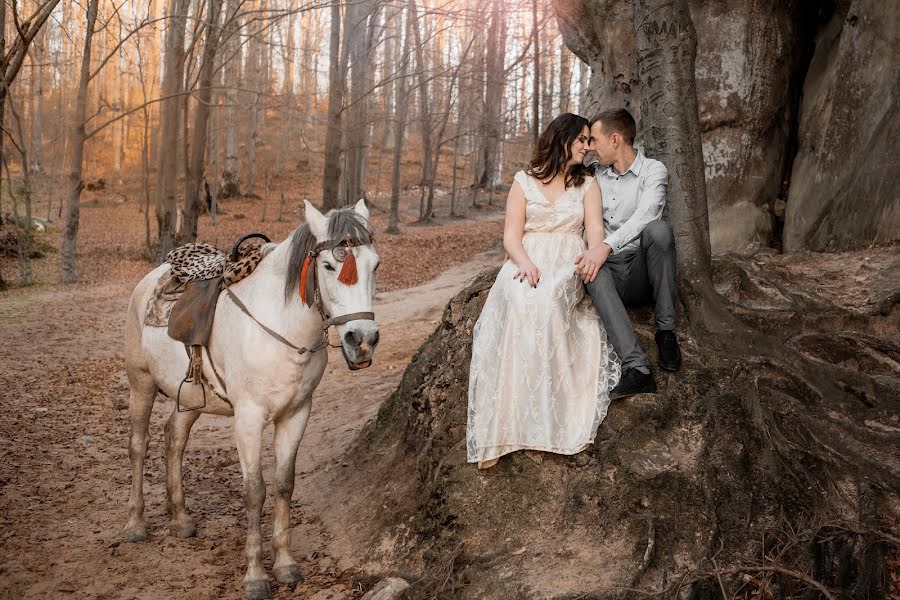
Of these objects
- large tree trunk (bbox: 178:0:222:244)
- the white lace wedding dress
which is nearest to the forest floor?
the white lace wedding dress

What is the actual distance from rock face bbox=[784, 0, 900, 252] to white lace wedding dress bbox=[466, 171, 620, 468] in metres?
4.30

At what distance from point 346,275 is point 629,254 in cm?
168

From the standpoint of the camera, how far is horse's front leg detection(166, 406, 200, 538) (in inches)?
206

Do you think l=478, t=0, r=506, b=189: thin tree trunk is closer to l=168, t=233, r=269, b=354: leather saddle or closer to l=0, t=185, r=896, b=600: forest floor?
l=0, t=185, r=896, b=600: forest floor

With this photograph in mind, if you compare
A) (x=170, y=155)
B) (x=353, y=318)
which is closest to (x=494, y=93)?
(x=170, y=155)

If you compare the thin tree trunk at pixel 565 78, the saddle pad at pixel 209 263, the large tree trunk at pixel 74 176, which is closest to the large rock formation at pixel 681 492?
the saddle pad at pixel 209 263

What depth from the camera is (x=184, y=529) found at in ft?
17.1

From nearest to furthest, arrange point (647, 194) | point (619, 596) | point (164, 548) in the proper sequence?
point (619, 596)
point (647, 194)
point (164, 548)

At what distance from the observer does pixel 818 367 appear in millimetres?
4730

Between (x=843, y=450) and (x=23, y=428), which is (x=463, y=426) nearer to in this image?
(x=843, y=450)

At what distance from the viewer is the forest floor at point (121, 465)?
15.0 ft

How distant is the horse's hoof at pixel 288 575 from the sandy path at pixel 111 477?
7cm

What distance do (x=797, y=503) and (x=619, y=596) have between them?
1.07 meters

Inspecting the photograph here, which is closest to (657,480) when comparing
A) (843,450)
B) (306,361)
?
(843,450)
